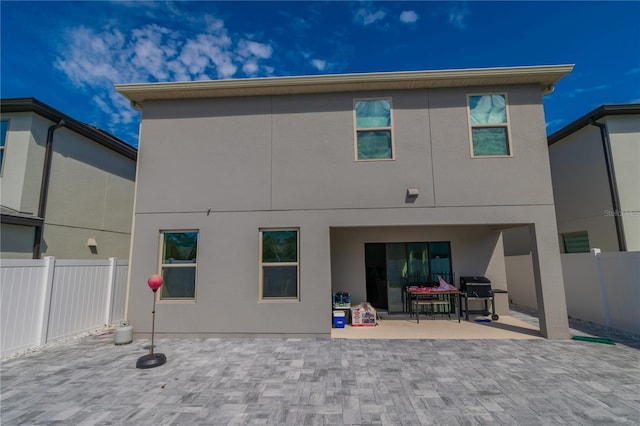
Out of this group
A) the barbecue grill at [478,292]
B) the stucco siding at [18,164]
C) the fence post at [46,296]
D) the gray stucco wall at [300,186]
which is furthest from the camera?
the barbecue grill at [478,292]

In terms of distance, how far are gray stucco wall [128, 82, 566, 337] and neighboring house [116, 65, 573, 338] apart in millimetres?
25

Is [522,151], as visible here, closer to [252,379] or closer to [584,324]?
[584,324]

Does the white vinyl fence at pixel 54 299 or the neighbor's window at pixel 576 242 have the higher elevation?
the neighbor's window at pixel 576 242

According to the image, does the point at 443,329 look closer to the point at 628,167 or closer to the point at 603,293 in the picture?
the point at 603,293

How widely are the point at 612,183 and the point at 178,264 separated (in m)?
12.6

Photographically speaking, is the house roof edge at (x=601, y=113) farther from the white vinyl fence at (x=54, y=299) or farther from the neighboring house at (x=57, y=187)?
the neighboring house at (x=57, y=187)

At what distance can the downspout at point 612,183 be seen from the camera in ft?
27.6

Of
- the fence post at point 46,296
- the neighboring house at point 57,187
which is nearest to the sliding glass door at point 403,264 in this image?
the fence post at point 46,296

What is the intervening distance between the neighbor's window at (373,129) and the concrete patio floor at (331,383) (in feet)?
13.5

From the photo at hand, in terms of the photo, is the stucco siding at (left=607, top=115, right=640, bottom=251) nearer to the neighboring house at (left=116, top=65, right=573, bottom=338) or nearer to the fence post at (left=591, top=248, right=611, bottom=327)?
the fence post at (left=591, top=248, right=611, bottom=327)

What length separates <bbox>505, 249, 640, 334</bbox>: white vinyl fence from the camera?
5.96 metres

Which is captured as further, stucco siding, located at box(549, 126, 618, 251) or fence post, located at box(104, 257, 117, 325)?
stucco siding, located at box(549, 126, 618, 251)

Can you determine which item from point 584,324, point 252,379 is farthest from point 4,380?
point 584,324

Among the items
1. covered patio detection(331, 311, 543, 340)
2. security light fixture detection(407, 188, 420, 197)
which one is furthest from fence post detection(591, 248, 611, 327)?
security light fixture detection(407, 188, 420, 197)
